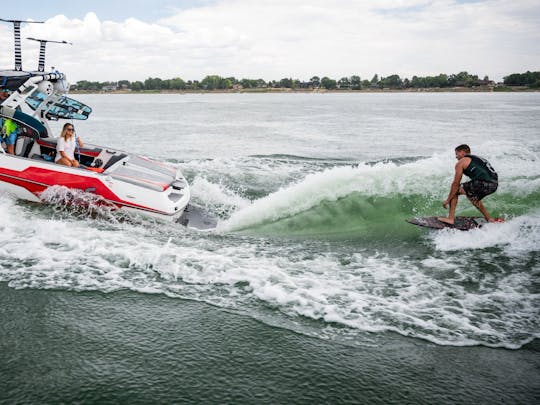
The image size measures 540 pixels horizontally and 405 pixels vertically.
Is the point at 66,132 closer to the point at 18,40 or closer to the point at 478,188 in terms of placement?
the point at 18,40

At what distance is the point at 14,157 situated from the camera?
9.94 metres

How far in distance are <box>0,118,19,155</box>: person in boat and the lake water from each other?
46.8 inches

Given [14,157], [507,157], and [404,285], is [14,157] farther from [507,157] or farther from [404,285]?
[507,157]

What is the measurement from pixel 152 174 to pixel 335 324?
609 cm

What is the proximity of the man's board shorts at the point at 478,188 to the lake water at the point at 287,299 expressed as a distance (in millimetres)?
755

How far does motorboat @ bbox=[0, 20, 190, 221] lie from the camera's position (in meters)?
9.71

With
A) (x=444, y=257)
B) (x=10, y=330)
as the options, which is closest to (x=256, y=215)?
(x=444, y=257)

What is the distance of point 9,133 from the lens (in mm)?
10328

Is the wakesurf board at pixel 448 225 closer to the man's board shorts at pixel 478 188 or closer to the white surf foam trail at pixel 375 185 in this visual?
the man's board shorts at pixel 478 188

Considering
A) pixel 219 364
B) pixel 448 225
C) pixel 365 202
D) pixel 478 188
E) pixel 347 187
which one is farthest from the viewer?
pixel 347 187

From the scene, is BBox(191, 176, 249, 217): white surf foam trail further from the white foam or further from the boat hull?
the white foam

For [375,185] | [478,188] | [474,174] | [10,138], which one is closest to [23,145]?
[10,138]

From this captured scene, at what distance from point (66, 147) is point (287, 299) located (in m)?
6.63

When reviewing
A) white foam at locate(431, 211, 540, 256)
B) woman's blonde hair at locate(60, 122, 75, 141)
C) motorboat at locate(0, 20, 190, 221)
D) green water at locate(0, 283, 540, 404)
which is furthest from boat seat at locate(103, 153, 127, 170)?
white foam at locate(431, 211, 540, 256)
